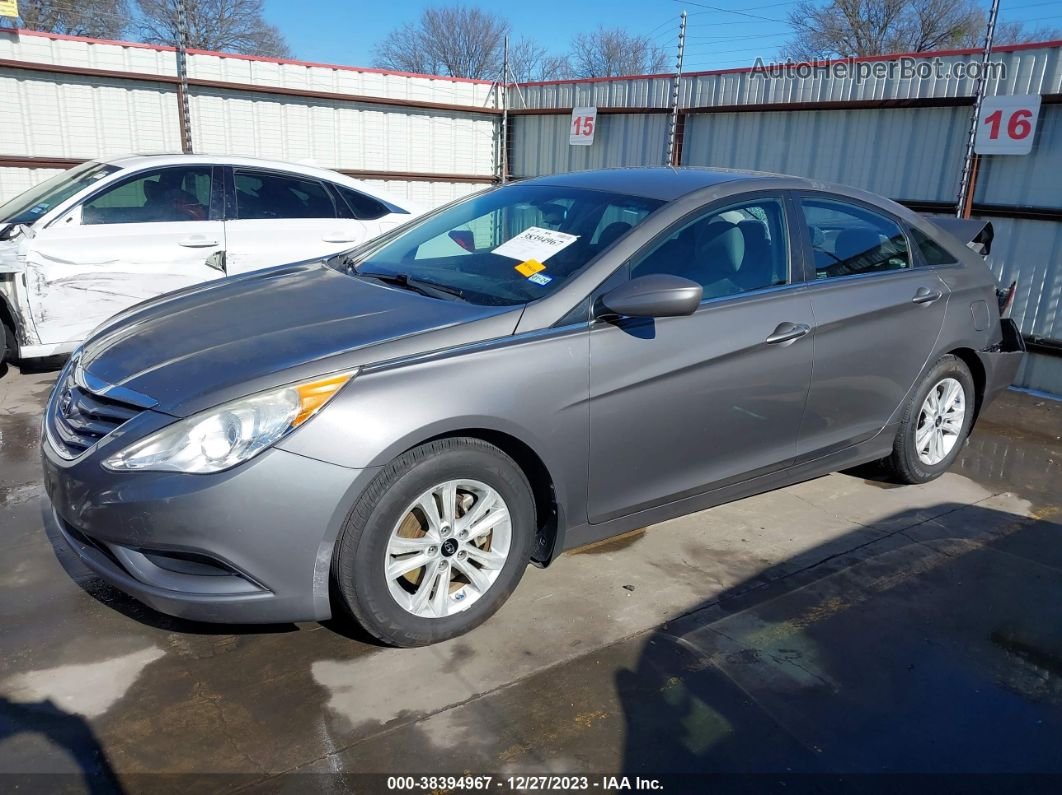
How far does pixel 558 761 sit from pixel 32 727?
5.25ft

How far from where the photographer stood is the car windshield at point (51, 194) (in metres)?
6.07

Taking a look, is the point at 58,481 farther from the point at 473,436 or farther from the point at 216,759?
the point at 473,436

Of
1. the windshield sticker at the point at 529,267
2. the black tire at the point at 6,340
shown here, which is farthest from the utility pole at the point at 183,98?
the windshield sticker at the point at 529,267

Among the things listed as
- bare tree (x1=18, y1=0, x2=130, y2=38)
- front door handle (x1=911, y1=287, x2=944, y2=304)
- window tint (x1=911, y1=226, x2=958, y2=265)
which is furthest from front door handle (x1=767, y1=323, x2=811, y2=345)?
bare tree (x1=18, y1=0, x2=130, y2=38)

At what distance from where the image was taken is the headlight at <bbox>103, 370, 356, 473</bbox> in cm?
258

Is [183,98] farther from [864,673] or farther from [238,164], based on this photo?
[864,673]

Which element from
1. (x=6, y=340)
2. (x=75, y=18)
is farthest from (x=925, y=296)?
(x=75, y=18)

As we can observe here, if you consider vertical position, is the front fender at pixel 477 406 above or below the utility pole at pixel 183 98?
below

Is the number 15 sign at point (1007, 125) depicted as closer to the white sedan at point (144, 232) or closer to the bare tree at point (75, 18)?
the white sedan at point (144, 232)

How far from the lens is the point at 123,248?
610 centimetres

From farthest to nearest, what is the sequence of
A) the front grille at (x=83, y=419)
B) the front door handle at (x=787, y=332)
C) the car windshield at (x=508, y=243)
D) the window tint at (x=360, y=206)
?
the window tint at (x=360, y=206) < the front door handle at (x=787, y=332) < the car windshield at (x=508, y=243) < the front grille at (x=83, y=419)

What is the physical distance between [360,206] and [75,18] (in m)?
17.1

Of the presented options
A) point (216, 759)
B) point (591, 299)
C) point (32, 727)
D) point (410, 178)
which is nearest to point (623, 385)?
point (591, 299)

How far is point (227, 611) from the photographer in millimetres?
2654
